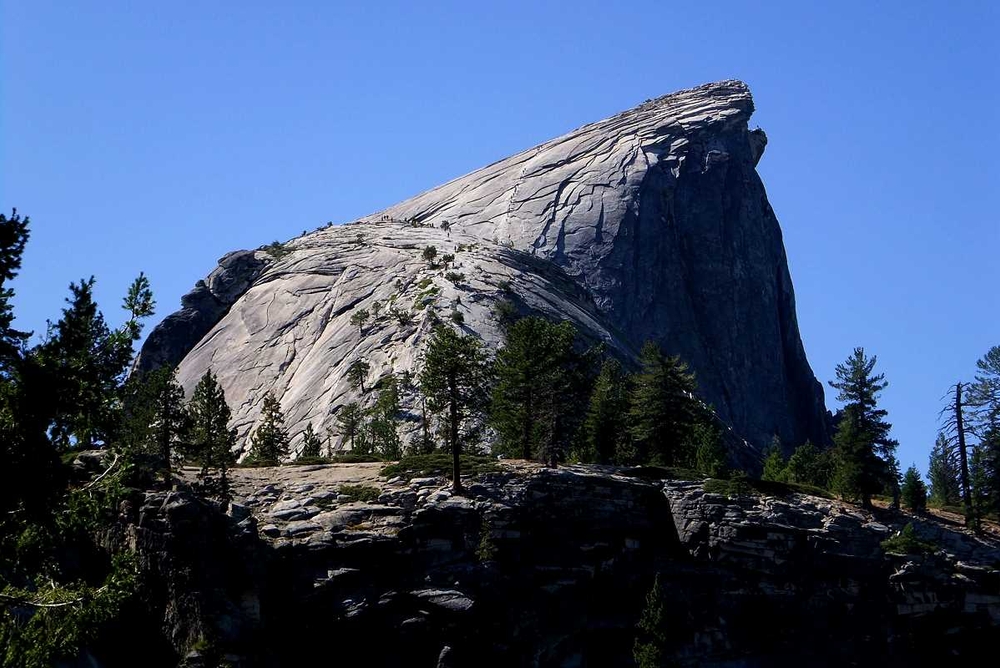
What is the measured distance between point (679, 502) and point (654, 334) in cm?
10690

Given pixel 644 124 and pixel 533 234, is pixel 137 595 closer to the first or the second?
pixel 533 234

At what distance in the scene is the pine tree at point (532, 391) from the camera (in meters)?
73.2

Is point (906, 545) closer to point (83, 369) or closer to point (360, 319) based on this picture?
point (83, 369)

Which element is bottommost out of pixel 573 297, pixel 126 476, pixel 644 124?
pixel 126 476

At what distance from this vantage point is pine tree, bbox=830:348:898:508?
7444 cm

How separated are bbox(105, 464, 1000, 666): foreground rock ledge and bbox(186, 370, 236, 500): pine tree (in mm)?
1644

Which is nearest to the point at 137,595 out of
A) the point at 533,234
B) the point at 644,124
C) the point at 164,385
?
the point at 164,385

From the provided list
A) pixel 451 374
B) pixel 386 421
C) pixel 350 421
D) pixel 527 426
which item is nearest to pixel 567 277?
pixel 350 421

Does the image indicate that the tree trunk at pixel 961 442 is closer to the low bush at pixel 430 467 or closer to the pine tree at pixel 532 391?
the pine tree at pixel 532 391

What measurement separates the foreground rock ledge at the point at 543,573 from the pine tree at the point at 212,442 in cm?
164

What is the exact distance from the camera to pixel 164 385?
6656cm

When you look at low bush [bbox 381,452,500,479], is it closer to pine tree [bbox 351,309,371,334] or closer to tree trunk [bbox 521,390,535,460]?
tree trunk [bbox 521,390,535,460]

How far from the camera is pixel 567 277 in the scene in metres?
156

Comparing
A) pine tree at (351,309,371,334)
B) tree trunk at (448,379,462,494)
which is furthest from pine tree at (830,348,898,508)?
pine tree at (351,309,371,334)
